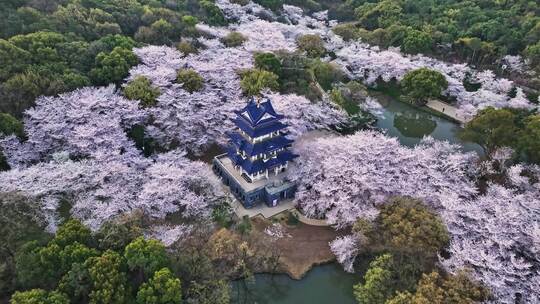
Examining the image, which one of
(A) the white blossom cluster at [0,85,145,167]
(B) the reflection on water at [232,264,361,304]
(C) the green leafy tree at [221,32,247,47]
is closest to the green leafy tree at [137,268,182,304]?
(B) the reflection on water at [232,264,361,304]

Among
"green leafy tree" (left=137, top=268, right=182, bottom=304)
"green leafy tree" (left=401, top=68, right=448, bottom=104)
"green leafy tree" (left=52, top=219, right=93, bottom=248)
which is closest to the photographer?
"green leafy tree" (left=137, top=268, right=182, bottom=304)

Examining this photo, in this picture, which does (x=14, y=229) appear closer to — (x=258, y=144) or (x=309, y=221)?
(x=258, y=144)

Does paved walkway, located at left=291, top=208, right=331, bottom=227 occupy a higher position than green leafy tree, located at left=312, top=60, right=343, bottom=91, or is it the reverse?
green leafy tree, located at left=312, top=60, right=343, bottom=91

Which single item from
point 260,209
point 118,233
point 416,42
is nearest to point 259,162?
point 260,209

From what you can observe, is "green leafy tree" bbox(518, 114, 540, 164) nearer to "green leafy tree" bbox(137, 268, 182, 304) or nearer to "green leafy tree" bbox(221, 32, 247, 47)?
"green leafy tree" bbox(137, 268, 182, 304)

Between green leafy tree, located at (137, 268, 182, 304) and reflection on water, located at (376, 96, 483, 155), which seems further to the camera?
reflection on water, located at (376, 96, 483, 155)
